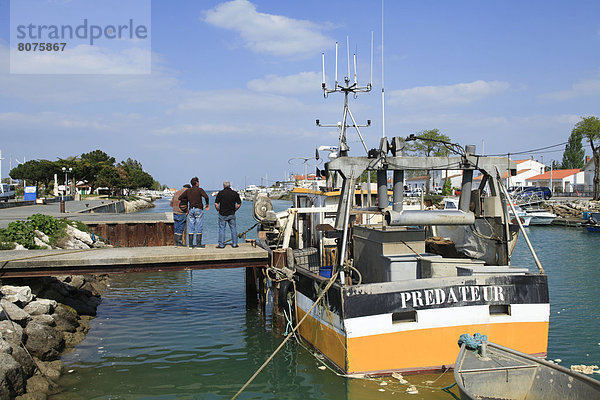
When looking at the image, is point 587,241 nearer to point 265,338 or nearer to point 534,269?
point 534,269

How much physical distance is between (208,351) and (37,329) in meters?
3.81

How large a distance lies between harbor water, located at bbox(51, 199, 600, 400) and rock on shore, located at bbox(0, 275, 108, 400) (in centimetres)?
36

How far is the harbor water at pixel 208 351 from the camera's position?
9.30m

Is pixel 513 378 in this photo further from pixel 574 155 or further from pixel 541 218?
pixel 574 155

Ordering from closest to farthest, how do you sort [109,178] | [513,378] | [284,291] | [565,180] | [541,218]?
[513,378], [284,291], [541,218], [109,178], [565,180]

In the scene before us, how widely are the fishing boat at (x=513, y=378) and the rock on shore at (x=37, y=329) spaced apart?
714cm

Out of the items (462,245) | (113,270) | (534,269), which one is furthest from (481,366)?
(534,269)

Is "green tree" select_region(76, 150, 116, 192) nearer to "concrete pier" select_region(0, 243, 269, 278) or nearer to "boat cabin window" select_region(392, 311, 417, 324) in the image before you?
"concrete pier" select_region(0, 243, 269, 278)

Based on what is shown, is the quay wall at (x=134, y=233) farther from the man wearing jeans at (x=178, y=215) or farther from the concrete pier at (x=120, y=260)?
the concrete pier at (x=120, y=260)

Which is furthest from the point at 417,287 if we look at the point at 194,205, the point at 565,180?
the point at 565,180

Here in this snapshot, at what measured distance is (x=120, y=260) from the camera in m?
12.0

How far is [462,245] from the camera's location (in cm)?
1155

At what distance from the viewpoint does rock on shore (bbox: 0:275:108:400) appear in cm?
816

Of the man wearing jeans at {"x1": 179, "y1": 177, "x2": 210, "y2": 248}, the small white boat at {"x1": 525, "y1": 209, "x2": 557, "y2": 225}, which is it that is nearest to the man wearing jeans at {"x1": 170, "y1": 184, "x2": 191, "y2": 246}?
the man wearing jeans at {"x1": 179, "y1": 177, "x2": 210, "y2": 248}
